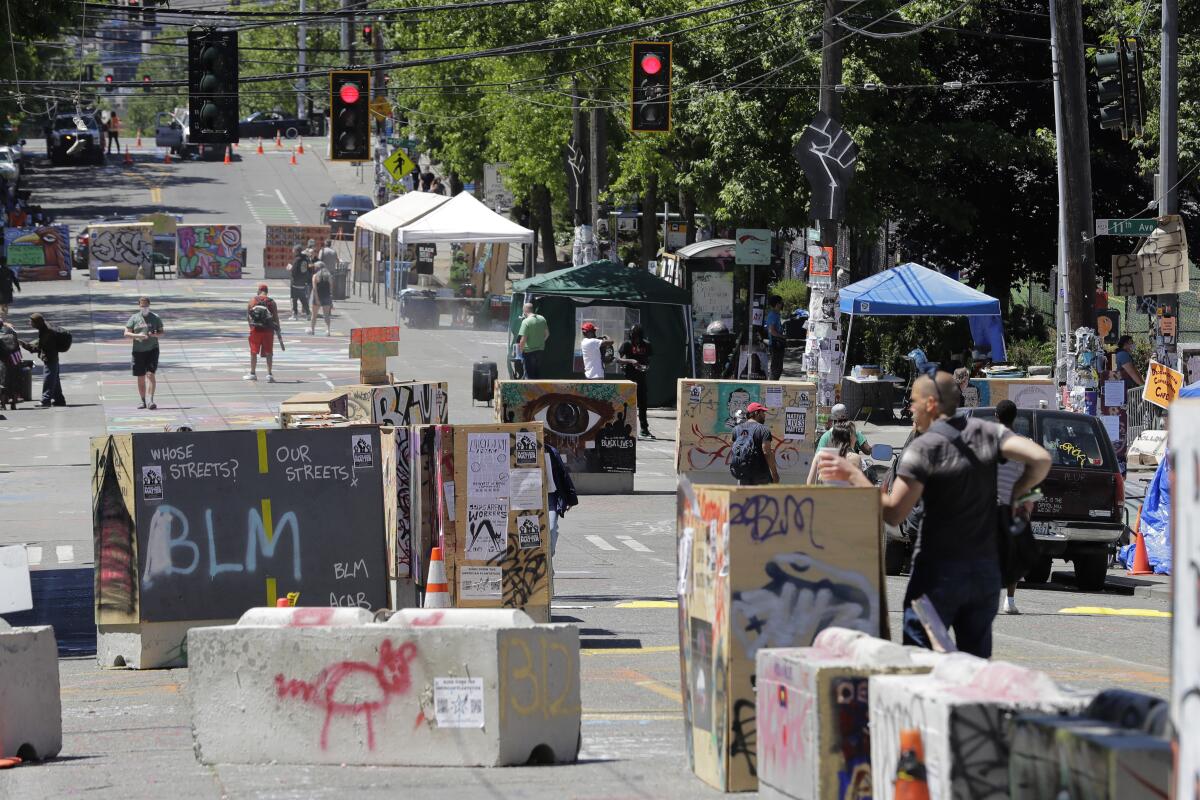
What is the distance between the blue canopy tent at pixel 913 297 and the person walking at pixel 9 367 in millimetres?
13705

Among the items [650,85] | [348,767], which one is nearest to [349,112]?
[650,85]

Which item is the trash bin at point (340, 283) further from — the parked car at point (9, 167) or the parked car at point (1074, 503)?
the parked car at point (1074, 503)

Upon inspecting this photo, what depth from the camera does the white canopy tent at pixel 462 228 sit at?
135 feet

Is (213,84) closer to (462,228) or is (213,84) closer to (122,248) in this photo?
(462,228)

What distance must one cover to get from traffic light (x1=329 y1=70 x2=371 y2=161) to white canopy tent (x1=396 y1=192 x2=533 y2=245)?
46.6 ft

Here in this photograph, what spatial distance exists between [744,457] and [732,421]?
234 inches

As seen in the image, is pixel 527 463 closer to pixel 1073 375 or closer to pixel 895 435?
pixel 1073 375

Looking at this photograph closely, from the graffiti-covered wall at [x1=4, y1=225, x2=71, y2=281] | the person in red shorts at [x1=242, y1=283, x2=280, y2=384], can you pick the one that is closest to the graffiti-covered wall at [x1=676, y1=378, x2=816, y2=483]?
the person in red shorts at [x1=242, y1=283, x2=280, y2=384]

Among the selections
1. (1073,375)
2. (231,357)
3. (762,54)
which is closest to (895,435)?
(1073,375)

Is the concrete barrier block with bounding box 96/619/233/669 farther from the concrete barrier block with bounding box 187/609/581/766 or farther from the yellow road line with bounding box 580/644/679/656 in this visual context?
the concrete barrier block with bounding box 187/609/581/766

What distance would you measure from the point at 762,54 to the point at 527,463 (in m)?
24.7

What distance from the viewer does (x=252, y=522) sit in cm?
1129

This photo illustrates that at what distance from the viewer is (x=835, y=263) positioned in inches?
957

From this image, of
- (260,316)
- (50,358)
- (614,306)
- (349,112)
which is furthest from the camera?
(260,316)
